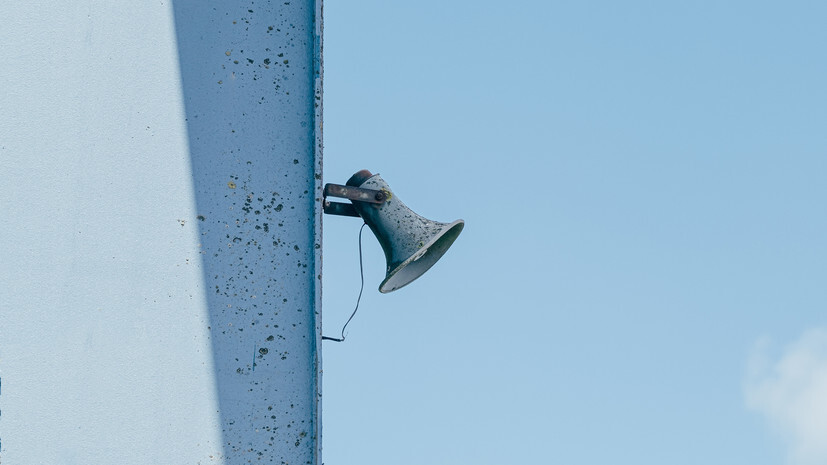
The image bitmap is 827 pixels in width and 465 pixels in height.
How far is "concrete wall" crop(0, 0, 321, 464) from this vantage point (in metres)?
2.40

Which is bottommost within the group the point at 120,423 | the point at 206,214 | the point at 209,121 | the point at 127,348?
the point at 120,423

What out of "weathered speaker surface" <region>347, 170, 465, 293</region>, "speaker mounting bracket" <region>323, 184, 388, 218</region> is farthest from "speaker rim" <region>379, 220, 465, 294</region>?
"speaker mounting bracket" <region>323, 184, 388, 218</region>

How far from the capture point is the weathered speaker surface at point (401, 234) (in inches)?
102

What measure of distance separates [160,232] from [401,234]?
0.62 metres

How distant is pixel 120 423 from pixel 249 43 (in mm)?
1062

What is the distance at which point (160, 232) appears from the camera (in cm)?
254

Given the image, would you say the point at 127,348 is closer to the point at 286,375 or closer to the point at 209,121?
the point at 286,375

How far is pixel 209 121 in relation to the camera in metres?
2.64

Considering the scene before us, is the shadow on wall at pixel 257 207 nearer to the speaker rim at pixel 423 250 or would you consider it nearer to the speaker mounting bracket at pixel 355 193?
the speaker mounting bracket at pixel 355 193

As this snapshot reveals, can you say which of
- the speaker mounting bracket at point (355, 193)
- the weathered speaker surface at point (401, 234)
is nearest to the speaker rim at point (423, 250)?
the weathered speaker surface at point (401, 234)

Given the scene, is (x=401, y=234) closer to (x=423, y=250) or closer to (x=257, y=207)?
(x=423, y=250)

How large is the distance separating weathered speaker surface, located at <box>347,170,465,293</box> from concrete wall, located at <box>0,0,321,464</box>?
161 millimetres

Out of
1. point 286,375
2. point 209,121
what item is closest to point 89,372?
point 286,375

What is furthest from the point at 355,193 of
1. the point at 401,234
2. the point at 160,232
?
the point at 160,232
